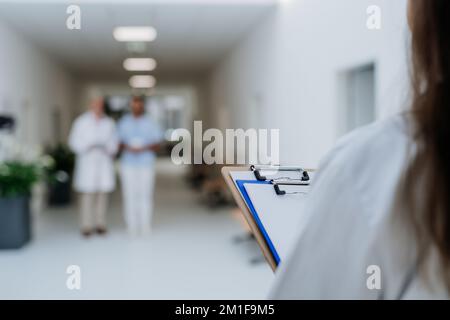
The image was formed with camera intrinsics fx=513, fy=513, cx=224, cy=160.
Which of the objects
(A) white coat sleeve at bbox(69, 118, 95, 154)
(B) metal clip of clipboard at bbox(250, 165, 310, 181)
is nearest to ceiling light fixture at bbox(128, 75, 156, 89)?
(A) white coat sleeve at bbox(69, 118, 95, 154)

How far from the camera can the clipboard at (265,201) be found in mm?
968

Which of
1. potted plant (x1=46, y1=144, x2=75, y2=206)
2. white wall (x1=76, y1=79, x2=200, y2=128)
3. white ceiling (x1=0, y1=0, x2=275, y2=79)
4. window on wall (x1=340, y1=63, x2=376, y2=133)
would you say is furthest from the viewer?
white wall (x1=76, y1=79, x2=200, y2=128)

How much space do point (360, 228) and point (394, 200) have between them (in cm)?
5

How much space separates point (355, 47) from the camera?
11.6 feet

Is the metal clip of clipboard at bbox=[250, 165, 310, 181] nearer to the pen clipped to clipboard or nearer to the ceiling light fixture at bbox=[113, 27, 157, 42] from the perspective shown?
the pen clipped to clipboard

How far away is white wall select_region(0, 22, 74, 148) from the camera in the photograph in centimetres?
545

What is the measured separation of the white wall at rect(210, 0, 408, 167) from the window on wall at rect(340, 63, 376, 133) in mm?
59

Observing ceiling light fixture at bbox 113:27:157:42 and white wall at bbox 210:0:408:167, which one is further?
ceiling light fixture at bbox 113:27:157:42

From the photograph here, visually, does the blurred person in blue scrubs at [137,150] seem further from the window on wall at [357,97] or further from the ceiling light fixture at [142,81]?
the ceiling light fixture at [142,81]

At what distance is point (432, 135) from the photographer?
1.84ft

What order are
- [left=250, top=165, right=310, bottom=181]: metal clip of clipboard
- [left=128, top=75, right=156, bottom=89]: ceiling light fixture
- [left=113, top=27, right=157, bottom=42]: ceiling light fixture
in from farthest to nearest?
[left=128, top=75, right=156, bottom=89]: ceiling light fixture < [left=113, top=27, right=157, bottom=42]: ceiling light fixture < [left=250, top=165, right=310, bottom=181]: metal clip of clipboard

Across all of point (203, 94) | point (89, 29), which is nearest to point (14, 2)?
point (89, 29)
